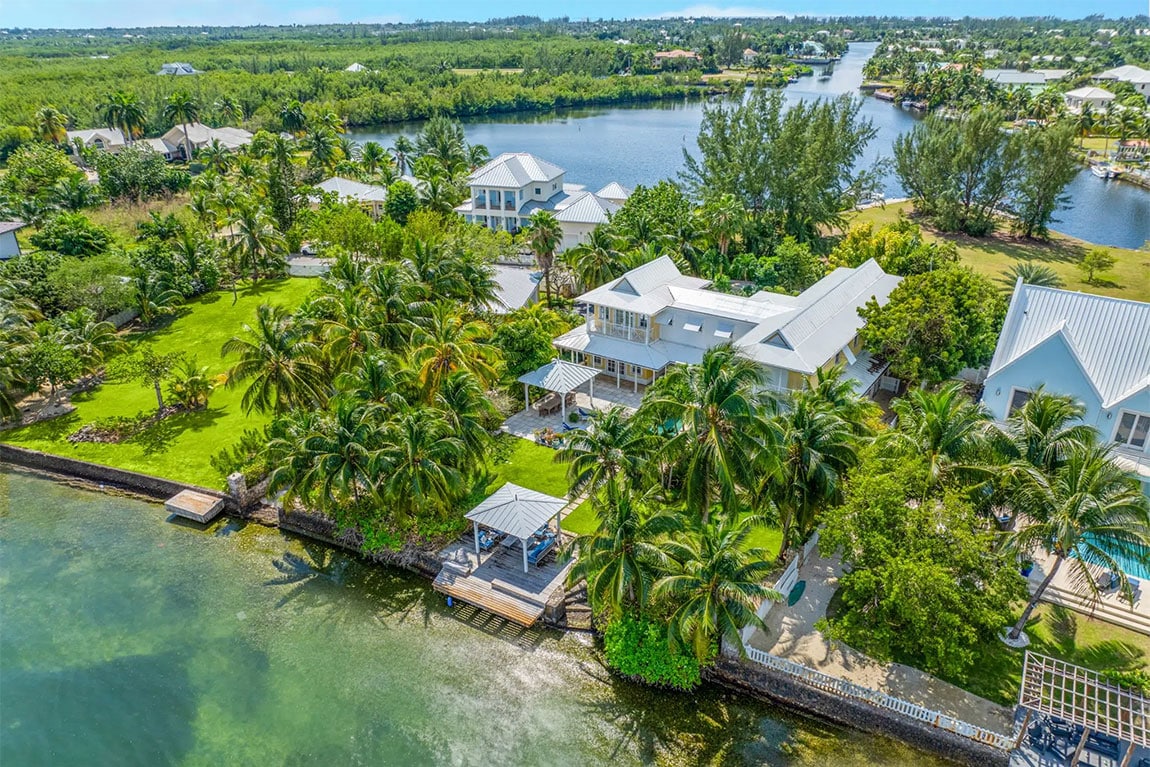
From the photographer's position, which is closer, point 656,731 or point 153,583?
point 656,731

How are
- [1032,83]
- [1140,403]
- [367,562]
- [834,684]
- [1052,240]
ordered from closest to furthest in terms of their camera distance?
[834,684]
[1140,403]
[367,562]
[1052,240]
[1032,83]

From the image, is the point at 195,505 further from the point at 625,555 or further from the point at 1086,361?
the point at 1086,361

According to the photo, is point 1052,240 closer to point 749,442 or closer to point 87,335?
point 749,442

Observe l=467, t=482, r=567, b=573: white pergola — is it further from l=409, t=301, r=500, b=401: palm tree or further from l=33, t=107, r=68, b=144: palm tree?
l=33, t=107, r=68, b=144: palm tree

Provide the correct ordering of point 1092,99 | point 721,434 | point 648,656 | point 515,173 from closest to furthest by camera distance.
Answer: point 648,656 → point 721,434 → point 515,173 → point 1092,99

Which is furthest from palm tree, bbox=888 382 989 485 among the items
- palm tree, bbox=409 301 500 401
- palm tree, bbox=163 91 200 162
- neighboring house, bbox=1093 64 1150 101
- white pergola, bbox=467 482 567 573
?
neighboring house, bbox=1093 64 1150 101

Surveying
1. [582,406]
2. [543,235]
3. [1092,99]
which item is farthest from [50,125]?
[1092,99]

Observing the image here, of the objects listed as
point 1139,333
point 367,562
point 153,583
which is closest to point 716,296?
point 1139,333
